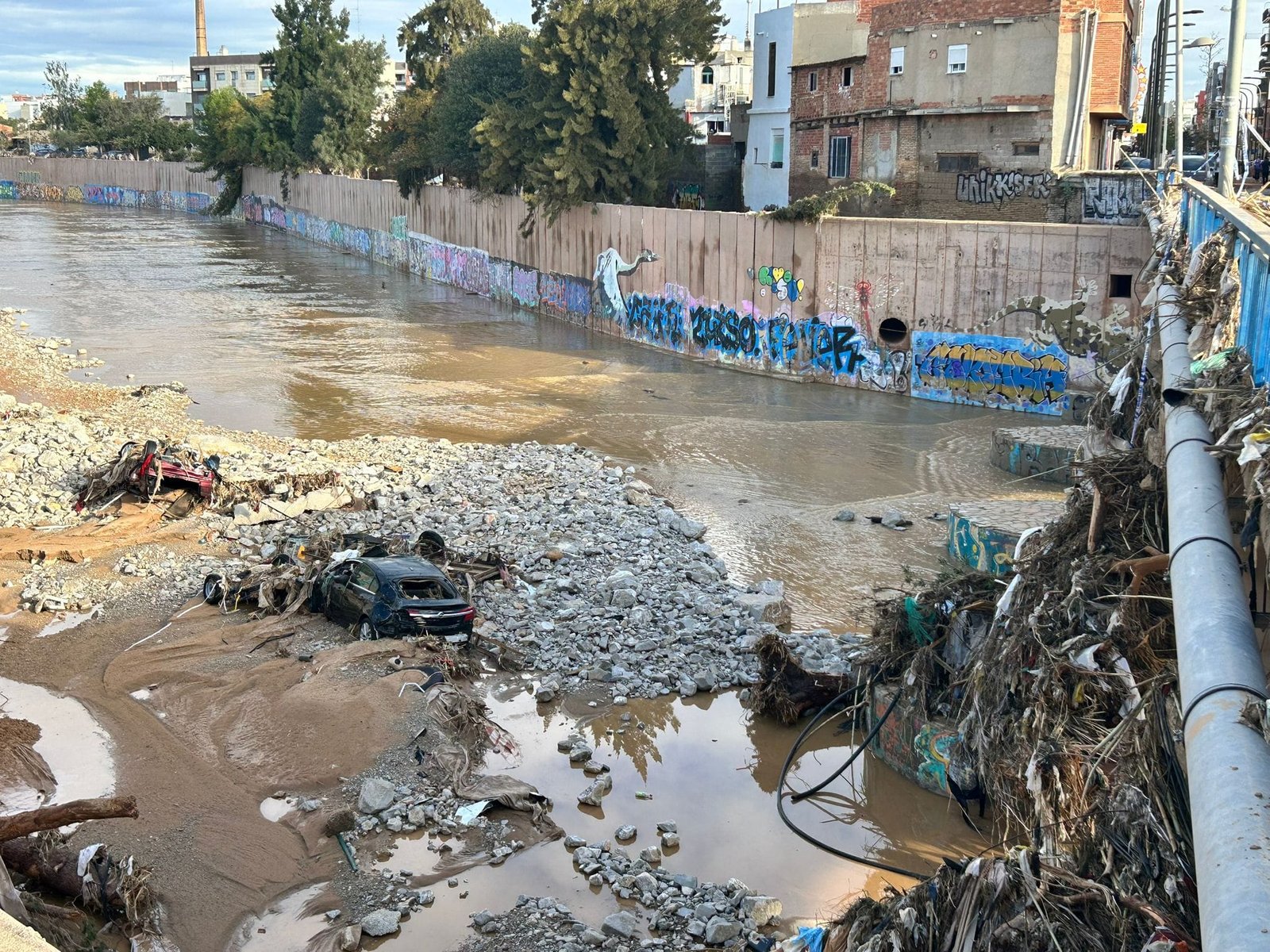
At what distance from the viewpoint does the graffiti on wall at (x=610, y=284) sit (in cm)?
3644

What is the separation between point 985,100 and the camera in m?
38.8

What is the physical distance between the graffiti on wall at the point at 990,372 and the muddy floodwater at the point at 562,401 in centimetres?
45

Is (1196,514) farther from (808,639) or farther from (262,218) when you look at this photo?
(262,218)

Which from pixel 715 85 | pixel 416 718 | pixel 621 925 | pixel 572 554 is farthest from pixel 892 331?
pixel 715 85

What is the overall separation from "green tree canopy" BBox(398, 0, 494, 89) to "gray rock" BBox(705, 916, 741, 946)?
53.4 metres

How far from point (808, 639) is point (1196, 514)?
29.0 feet

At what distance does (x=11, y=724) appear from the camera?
1209 cm

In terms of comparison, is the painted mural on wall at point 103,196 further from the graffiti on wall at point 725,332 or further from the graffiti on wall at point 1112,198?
the graffiti on wall at point 1112,198

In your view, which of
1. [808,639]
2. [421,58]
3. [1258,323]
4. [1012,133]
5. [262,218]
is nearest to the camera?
[1258,323]

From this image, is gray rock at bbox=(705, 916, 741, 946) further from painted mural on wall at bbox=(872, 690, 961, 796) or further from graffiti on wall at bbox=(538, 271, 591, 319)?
graffiti on wall at bbox=(538, 271, 591, 319)

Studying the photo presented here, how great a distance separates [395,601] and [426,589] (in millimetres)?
585

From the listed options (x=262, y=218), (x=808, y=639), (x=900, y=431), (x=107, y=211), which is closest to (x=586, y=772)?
(x=808, y=639)

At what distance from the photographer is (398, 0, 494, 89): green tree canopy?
188ft

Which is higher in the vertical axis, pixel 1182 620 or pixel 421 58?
pixel 421 58
